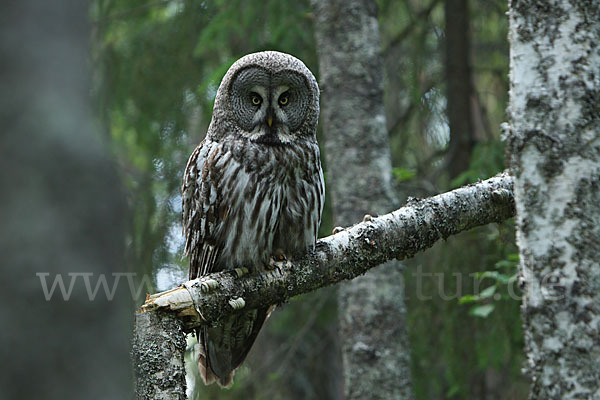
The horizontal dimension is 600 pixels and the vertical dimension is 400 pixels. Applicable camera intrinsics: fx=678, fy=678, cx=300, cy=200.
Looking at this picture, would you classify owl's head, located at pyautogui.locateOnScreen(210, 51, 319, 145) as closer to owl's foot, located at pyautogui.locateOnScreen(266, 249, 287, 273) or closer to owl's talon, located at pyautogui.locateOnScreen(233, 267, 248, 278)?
owl's foot, located at pyautogui.locateOnScreen(266, 249, 287, 273)

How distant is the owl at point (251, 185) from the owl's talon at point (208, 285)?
0.48 metres

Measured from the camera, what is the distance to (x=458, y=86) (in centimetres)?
659

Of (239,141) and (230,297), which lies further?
(239,141)

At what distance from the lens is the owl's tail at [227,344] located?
3.64 metres

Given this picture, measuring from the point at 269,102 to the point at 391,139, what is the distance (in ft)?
10.9

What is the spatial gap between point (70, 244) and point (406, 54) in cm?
625

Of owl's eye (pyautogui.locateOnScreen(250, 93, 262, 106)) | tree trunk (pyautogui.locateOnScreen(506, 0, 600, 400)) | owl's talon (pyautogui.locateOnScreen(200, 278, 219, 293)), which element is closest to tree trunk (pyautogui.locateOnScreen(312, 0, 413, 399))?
owl's eye (pyautogui.locateOnScreen(250, 93, 262, 106))

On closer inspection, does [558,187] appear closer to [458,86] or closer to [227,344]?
[227,344]

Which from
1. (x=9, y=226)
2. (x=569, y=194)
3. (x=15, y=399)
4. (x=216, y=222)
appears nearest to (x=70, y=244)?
(x=9, y=226)

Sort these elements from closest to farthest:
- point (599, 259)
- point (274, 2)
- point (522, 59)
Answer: point (599, 259), point (522, 59), point (274, 2)

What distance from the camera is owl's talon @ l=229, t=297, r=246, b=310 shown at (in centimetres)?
287

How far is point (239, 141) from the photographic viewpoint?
3.64 meters

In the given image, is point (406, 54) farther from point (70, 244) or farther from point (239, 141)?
point (70, 244)

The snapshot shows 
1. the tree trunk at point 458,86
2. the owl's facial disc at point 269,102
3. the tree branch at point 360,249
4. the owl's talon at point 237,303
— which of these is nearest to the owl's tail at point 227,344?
the tree branch at point 360,249
